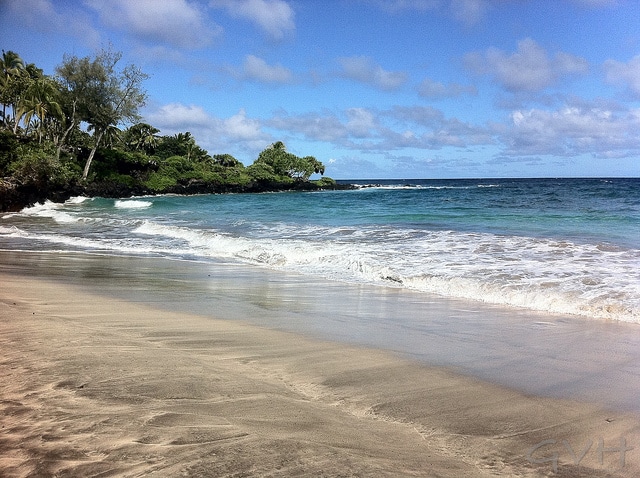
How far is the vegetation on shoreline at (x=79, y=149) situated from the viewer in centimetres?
3225

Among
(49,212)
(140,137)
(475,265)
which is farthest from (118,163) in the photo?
(475,265)

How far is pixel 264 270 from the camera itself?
10.7 m

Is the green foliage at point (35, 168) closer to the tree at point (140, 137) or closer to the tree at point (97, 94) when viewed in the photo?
the tree at point (97, 94)

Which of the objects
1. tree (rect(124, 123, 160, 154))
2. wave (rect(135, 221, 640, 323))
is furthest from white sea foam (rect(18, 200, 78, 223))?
tree (rect(124, 123, 160, 154))

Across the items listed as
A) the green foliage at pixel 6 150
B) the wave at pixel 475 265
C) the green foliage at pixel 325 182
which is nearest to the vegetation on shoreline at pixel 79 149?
the green foliage at pixel 6 150

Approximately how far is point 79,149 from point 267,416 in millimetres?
60116

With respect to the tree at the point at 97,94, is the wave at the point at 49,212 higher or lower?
lower

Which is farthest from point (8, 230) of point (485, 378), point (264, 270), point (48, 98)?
point (48, 98)

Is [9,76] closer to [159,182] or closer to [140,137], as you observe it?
[159,182]

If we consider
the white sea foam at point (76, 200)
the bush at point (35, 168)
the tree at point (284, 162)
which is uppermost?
the tree at point (284, 162)

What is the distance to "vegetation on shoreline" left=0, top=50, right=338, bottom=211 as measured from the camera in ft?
106

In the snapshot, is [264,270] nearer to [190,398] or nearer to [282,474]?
[190,398]

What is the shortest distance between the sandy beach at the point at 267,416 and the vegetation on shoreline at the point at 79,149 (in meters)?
28.6

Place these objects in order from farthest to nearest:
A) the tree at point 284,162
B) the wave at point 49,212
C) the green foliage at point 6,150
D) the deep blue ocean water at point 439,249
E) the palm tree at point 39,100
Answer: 1. the tree at point 284,162
2. the palm tree at point 39,100
3. the green foliage at point 6,150
4. the wave at point 49,212
5. the deep blue ocean water at point 439,249
